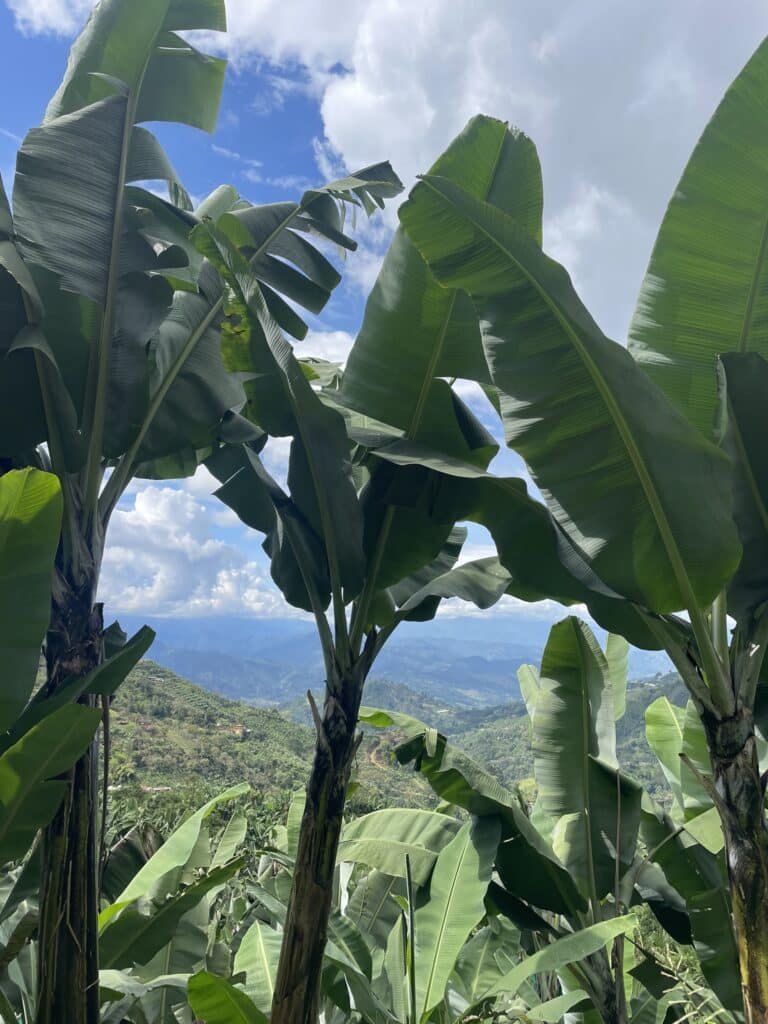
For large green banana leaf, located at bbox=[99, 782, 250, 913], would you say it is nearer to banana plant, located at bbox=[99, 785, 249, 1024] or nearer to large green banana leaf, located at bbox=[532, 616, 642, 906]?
banana plant, located at bbox=[99, 785, 249, 1024]

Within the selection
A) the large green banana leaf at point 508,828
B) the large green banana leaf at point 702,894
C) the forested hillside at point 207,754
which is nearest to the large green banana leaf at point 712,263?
the large green banana leaf at point 508,828

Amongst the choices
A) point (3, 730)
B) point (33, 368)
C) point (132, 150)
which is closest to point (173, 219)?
point (132, 150)

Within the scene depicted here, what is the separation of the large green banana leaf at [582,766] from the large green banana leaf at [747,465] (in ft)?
3.15

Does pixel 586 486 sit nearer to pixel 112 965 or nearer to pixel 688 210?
pixel 688 210

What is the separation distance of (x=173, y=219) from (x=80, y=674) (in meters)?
1.68

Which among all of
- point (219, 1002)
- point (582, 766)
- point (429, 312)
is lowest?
point (219, 1002)

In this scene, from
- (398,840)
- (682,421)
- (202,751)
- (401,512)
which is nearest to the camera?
(682,421)

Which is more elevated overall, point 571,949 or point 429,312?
point 429,312

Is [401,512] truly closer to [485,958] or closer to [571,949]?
[571,949]

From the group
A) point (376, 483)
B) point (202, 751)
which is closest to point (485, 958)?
point (376, 483)

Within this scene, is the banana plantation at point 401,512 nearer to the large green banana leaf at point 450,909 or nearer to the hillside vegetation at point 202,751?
the large green banana leaf at point 450,909

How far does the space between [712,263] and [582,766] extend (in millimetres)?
1996

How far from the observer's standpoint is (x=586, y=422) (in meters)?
1.88

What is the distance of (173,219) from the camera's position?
8.53 feet
